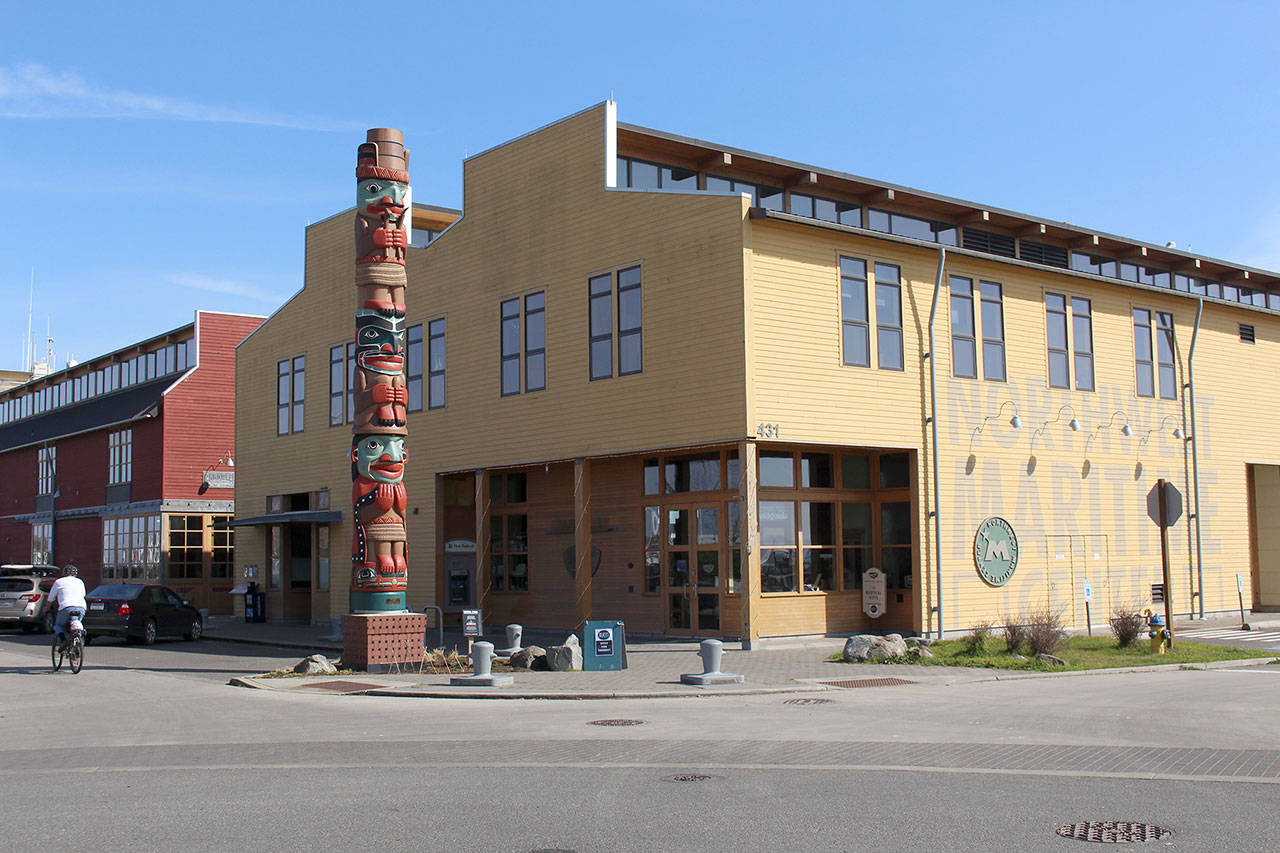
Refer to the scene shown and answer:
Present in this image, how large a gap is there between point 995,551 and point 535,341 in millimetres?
10825

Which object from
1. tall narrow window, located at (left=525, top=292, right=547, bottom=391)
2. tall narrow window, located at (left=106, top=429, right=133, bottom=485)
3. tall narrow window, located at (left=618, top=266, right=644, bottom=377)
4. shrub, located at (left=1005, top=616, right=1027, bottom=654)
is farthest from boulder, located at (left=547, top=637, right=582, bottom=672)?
tall narrow window, located at (left=106, top=429, right=133, bottom=485)

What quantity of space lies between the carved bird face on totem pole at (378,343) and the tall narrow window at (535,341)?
584 cm

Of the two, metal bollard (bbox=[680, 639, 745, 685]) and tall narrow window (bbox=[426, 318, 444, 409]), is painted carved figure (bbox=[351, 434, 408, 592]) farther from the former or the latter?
tall narrow window (bbox=[426, 318, 444, 409])

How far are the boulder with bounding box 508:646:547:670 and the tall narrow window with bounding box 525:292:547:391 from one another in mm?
8086

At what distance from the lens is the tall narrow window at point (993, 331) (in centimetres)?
2573

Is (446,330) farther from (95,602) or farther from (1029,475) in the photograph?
(1029,475)

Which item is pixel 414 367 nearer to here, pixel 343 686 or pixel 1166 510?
pixel 343 686

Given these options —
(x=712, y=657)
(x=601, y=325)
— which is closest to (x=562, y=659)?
(x=712, y=657)

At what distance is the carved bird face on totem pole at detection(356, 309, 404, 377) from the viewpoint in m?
20.8

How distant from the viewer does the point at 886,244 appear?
24.3m

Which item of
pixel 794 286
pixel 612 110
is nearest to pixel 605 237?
pixel 612 110

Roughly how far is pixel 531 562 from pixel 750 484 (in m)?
7.73

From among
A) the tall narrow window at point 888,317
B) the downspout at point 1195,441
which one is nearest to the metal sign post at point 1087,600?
the downspout at point 1195,441

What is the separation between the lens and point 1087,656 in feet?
66.3
